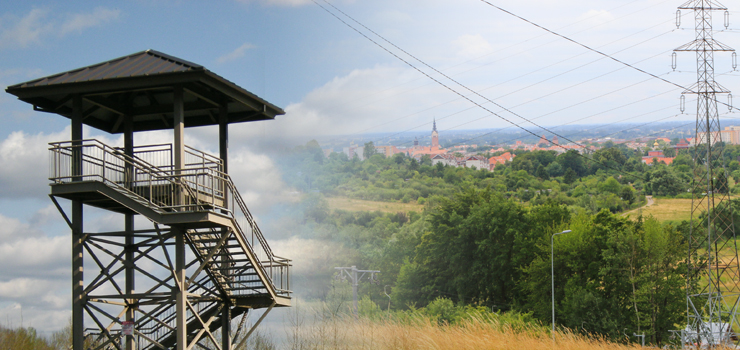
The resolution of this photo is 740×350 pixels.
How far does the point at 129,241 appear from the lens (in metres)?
20.0

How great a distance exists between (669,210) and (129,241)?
150851 mm

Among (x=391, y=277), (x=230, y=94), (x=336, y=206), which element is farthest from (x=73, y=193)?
(x=336, y=206)

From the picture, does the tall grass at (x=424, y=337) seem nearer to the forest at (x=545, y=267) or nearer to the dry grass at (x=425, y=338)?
the dry grass at (x=425, y=338)

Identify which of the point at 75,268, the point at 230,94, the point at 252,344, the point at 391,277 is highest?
the point at 230,94

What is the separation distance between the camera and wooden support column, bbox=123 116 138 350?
18792 mm

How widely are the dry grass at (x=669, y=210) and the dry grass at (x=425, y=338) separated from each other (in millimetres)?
138409

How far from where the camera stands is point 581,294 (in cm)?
5897

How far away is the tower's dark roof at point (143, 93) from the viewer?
1808 centimetres

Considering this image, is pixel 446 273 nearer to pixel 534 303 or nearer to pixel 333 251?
pixel 534 303

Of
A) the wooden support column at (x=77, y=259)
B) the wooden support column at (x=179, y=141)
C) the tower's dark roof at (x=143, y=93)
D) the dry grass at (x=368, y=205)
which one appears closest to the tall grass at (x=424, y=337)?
the wooden support column at (x=179, y=141)

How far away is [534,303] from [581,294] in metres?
4.43

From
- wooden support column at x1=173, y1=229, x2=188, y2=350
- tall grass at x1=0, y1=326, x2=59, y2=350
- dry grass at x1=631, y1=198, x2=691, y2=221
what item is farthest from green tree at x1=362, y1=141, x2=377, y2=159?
wooden support column at x1=173, y1=229, x2=188, y2=350

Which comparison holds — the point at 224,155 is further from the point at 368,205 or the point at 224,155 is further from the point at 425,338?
the point at 368,205

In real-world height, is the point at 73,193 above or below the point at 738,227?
above
